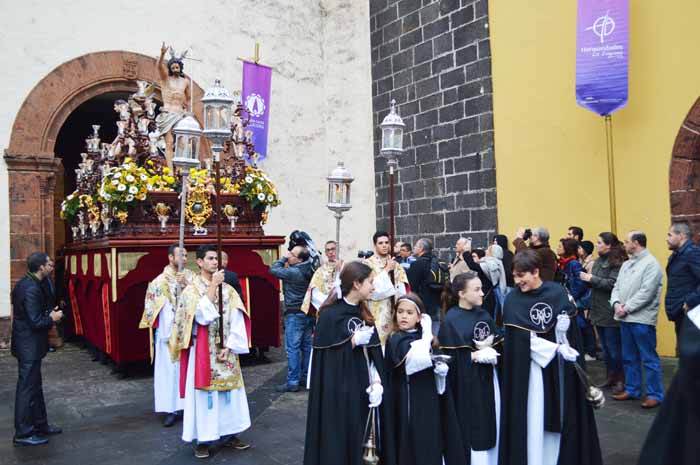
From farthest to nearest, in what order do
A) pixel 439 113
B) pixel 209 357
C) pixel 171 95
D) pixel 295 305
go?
pixel 439 113, pixel 171 95, pixel 295 305, pixel 209 357

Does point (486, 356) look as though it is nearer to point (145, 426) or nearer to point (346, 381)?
point (346, 381)

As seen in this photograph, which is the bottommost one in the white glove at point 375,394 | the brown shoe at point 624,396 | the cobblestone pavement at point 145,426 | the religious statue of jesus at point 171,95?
the cobblestone pavement at point 145,426

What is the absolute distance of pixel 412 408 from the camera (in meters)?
4.16

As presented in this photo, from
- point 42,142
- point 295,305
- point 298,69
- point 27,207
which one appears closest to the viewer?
point 295,305

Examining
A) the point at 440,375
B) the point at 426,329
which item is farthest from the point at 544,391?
the point at 426,329

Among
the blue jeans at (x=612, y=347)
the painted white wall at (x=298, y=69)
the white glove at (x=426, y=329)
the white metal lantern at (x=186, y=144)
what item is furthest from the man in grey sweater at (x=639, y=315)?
the painted white wall at (x=298, y=69)

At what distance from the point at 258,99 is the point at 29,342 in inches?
306

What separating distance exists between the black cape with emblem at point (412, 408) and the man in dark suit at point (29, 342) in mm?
3219

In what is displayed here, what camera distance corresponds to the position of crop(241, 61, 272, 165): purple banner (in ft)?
41.5

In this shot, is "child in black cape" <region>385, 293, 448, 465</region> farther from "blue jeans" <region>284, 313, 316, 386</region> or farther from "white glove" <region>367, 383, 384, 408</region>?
"blue jeans" <region>284, 313, 316, 386</region>

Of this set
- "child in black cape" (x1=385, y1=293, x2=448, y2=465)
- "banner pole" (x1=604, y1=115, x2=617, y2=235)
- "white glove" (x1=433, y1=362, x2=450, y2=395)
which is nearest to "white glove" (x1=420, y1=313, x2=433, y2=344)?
"child in black cape" (x1=385, y1=293, x2=448, y2=465)

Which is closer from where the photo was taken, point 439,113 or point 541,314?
point 541,314

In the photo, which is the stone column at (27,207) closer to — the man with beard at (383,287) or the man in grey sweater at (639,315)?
the man with beard at (383,287)

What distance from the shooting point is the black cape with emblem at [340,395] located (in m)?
4.10
